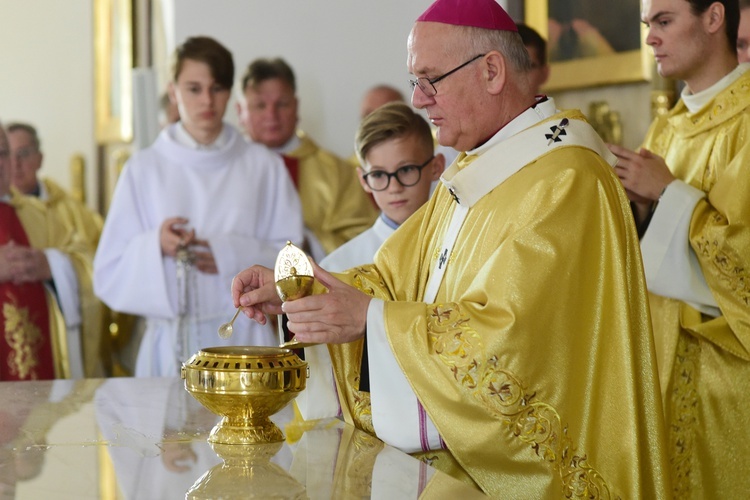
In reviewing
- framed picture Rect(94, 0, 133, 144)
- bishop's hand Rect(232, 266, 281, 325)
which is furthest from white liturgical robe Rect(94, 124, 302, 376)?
framed picture Rect(94, 0, 133, 144)

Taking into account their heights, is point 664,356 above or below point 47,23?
below

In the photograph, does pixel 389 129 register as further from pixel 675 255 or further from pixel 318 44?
pixel 318 44

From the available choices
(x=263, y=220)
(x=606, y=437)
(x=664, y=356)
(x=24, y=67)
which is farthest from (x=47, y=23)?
(x=606, y=437)

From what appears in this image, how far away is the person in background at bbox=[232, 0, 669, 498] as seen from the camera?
247cm

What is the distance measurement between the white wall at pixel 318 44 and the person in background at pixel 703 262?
360 cm

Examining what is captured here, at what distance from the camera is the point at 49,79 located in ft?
37.4

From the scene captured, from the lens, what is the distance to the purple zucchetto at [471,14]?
2.81m

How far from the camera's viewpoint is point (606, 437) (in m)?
2.56

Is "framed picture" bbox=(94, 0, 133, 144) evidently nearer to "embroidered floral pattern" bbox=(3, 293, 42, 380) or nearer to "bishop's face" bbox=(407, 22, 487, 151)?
"embroidered floral pattern" bbox=(3, 293, 42, 380)

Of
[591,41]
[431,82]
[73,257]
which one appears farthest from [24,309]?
[431,82]

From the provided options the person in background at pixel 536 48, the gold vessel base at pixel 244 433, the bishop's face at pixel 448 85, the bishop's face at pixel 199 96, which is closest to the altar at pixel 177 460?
the gold vessel base at pixel 244 433

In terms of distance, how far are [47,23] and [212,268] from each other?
7214 millimetres

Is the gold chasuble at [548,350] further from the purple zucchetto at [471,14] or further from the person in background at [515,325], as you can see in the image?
the purple zucchetto at [471,14]

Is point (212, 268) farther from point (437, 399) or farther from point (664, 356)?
point (437, 399)
